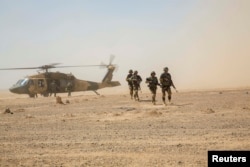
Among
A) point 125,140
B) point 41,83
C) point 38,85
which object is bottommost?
point 125,140

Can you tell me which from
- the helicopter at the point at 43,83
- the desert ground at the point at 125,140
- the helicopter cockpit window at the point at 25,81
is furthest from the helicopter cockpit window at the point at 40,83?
the desert ground at the point at 125,140

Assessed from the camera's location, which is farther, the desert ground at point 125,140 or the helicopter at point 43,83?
the helicopter at point 43,83

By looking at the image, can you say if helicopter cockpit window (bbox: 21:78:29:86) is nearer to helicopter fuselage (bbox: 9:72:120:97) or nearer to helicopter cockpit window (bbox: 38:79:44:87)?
helicopter fuselage (bbox: 9:72:120:97)

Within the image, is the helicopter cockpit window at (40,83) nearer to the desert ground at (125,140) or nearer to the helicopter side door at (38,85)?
the helicopter side door at (38,85)

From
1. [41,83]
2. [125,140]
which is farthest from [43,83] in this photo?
[125,140]

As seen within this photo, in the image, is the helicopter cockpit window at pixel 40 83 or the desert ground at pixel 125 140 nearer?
the desert ground at pixel 125 140

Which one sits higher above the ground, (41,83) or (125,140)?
(41,83)

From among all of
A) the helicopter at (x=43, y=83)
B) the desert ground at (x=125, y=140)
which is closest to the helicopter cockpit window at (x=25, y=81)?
the helicopter at (x=43, y=83)

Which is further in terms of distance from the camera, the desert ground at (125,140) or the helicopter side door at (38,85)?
the helicopter side door at (38,85)

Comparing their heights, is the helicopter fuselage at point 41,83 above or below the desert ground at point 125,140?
above

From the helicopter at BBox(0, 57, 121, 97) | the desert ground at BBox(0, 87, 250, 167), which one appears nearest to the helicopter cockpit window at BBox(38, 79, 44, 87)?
the helicopter at BBox(0, 57, 121, 97)

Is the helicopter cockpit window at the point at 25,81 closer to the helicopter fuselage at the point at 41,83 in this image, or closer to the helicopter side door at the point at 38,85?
the helicopter fuselage at the point at 41,83

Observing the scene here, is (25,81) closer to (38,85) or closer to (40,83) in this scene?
(38,85)

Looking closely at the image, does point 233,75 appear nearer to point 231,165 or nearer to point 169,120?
point 169,120
